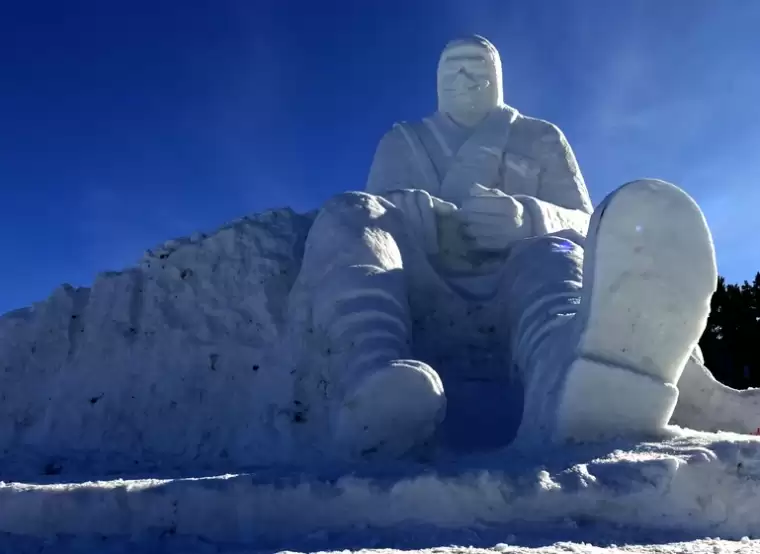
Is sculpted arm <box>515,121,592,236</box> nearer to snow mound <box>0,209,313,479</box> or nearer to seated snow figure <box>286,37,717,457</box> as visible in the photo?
seated snow figure <box>286,37,717,457</box>

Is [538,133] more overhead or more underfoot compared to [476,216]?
more overhead

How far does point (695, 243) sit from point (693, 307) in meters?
0.22

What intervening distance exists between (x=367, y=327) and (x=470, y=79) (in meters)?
3.07

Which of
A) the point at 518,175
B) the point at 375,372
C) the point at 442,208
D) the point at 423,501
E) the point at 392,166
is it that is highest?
the point at 392,166

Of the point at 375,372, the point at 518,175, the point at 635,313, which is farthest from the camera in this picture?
the point at 518,175

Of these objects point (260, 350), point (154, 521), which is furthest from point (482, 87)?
point (154, 521)

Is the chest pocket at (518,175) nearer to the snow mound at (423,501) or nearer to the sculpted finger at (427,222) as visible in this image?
the sculpted finger at (427,222)

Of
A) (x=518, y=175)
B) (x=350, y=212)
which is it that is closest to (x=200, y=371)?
(x=350, y=212)

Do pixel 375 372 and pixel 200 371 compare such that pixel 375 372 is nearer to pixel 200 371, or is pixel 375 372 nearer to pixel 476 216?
pixel 476 216

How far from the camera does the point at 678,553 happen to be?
2.03m

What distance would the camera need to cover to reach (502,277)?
14.4ft

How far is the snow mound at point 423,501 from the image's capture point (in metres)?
2.33

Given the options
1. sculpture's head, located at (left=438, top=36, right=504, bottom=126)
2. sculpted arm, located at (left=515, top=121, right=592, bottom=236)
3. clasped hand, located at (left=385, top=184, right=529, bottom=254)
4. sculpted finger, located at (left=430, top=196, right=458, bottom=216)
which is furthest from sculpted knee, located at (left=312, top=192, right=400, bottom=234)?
sculpture's head, located at (left=438, top=36, right=504, bottom=126)

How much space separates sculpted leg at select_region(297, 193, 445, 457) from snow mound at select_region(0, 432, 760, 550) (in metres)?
0.49
